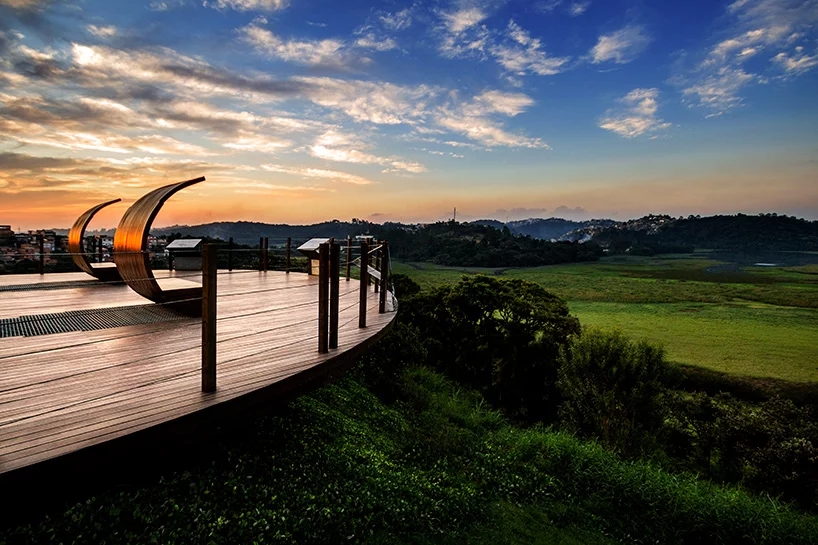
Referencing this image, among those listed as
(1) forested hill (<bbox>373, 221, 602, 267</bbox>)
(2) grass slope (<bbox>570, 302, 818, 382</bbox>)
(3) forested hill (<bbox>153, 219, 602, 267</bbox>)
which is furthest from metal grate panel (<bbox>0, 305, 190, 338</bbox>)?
(1) forested hill (<bbox>373, 221, 602, 267</bbox>)

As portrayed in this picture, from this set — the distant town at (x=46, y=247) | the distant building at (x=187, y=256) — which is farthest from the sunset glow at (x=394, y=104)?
the distant building at (x=187, y=256)

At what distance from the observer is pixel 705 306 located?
1960 inches

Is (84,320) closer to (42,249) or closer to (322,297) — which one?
(322,297)

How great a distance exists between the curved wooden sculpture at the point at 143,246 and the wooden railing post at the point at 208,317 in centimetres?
222

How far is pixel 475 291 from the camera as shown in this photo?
21.1m

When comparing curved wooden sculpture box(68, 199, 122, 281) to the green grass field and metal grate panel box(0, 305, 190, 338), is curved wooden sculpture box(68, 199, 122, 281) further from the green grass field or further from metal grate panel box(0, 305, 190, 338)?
the green grass field

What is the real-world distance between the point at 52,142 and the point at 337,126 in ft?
27.8

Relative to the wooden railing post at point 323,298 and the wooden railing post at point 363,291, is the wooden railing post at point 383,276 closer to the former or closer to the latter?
the wooden railing post at point 363,291

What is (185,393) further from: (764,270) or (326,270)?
(764,270)

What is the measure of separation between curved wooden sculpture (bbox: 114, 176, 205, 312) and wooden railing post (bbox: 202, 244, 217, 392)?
7.29 feet

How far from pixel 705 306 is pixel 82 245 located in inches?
2273

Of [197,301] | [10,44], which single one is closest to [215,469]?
[197,301]

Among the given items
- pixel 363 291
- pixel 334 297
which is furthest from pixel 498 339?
pixel 334 297

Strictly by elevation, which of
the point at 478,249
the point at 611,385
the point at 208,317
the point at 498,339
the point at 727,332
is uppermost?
the point at 208,317
